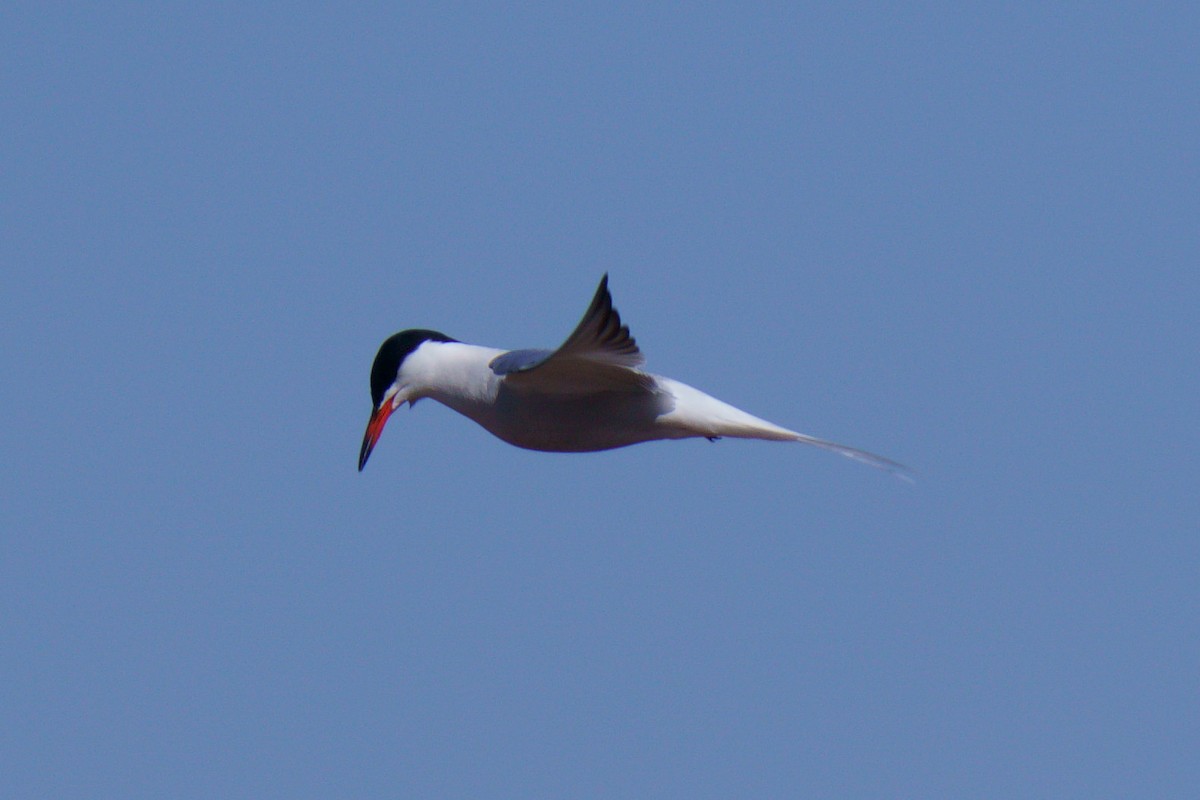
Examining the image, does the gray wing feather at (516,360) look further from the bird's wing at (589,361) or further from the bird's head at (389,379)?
the bird's head at (389,379)

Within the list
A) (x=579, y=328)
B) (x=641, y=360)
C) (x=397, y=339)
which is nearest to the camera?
(x=579, y=328)

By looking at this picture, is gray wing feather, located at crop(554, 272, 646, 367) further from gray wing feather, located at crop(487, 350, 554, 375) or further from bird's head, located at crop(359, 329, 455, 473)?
bird's head, located at crop(359, 329, 455, 473)

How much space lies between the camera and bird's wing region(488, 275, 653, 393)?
4.98 m

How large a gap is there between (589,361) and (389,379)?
5.23 feet

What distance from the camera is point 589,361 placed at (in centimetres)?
540

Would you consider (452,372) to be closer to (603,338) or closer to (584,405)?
(584,405)

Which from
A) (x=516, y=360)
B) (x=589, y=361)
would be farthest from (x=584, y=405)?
(x=589, y=361)

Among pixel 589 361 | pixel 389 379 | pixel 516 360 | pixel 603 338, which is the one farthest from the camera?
pixel 389 379

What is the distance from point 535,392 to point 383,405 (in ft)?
3.87

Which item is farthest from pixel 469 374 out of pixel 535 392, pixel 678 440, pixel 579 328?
pixel 579 328

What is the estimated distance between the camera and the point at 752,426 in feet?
19.4

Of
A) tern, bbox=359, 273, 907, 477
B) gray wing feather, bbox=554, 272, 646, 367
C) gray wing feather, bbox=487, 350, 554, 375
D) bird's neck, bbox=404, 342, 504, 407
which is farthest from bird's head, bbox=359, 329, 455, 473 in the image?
gray wing feather, bbox=554, 272, 646, 367

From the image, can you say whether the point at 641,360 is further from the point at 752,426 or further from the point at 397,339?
the point at 397,339

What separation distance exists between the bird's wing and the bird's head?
0.73 m
